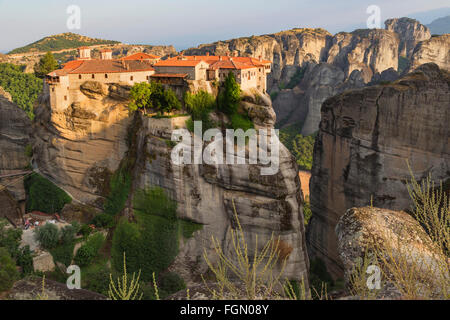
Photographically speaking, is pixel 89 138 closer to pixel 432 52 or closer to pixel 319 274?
pixel 319 274

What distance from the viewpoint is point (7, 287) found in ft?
66.3

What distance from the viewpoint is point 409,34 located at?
130625 mm

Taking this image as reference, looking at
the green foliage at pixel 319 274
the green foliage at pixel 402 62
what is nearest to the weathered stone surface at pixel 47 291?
the green foliage at pixel 319 274

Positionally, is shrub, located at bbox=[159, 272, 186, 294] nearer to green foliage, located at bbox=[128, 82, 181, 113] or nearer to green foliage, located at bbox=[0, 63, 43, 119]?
green foliage, located at bbox=[128, 82, 181, 113]

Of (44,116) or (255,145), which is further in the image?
(44,116)

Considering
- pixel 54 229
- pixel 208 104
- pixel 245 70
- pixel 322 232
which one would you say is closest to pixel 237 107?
pixel 208 104

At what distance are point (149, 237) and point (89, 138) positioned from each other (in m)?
10.3

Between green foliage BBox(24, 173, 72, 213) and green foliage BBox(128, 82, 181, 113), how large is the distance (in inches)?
402

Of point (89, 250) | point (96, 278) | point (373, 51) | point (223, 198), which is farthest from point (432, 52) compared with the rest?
point (96, 278)

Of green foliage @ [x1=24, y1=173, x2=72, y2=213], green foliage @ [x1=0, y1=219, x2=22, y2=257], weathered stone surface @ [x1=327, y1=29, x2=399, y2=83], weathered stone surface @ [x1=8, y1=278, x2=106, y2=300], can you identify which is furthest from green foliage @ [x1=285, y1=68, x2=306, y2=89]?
weathered stone surface @ [x1=8, y1=278, x2=106, y2=300]

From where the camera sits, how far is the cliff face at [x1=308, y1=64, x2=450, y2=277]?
27.5 metres

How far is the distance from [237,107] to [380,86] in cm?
1059

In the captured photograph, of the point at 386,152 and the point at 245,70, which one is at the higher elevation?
the point at 245,70

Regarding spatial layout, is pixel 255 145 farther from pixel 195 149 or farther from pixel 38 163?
pixel 38 163
